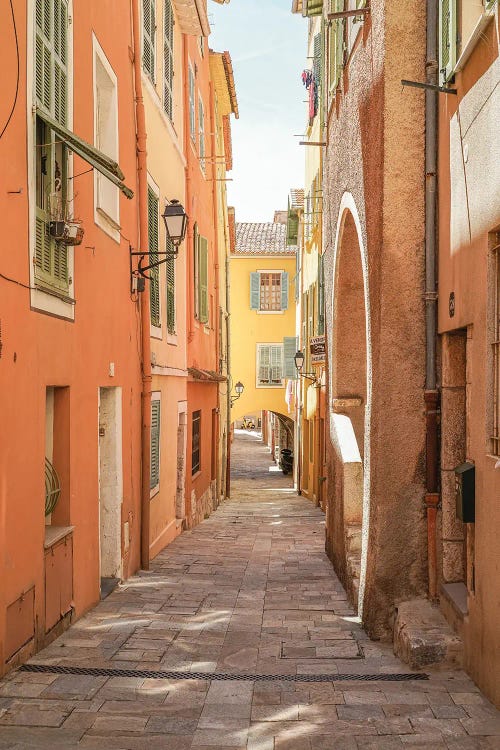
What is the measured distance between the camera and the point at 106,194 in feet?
29.1

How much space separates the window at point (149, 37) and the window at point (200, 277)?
15.6ft

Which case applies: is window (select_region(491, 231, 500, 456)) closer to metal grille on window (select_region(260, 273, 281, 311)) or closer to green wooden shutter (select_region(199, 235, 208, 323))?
green wooden shutter (select_region(199, 235, 208, 323))

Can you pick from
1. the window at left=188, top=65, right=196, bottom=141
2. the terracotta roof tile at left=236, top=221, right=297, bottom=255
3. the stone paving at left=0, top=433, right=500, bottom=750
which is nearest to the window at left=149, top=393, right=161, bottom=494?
the stone paving at left=0, top=433, right=500, bottom=750

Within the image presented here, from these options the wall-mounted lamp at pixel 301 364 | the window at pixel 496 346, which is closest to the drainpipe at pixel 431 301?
the window at pixel 496 346

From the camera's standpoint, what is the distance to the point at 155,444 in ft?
39.0

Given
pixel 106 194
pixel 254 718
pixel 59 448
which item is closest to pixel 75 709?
pixel 254 718

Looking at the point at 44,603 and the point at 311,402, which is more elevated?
the point at 311,402

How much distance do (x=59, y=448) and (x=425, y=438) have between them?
3017mm

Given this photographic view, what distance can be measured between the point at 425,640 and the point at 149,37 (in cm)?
896

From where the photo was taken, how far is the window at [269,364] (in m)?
32.0

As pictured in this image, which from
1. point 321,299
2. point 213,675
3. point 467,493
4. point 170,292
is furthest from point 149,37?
point 213,675

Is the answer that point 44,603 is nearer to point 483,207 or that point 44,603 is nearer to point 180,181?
point 483,207

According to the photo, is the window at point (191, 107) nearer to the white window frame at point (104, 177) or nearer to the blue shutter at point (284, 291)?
the white window frame at point (104, 177)

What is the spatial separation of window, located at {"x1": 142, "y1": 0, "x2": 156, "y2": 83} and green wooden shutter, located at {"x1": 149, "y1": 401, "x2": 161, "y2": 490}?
14.8ft
